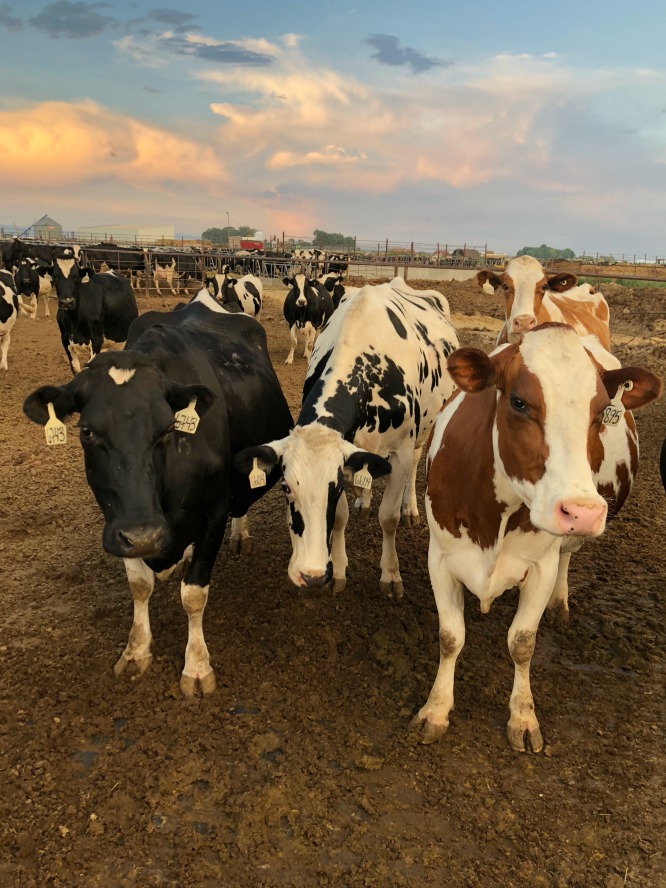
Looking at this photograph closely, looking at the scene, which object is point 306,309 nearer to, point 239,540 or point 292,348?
point 292,348

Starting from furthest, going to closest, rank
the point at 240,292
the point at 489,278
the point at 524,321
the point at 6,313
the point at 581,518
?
the point at 240,292 → the point at 6,313 → the point at 489,278 → the point at 524,321 → the point at 581,518

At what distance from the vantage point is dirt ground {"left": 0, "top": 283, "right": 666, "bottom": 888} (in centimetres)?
253

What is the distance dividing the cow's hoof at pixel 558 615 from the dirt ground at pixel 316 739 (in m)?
0.06

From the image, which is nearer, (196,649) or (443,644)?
(443,644)

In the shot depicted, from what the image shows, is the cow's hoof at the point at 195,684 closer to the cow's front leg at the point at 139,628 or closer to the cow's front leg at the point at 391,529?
the cow's front leg at the point at 139,628

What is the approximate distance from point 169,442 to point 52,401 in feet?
1.88

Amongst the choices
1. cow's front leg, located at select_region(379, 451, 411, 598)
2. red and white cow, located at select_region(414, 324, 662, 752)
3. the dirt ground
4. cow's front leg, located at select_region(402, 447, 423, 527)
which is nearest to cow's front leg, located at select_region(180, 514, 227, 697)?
the dirt ground

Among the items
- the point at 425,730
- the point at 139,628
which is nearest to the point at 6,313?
the point at 139,628

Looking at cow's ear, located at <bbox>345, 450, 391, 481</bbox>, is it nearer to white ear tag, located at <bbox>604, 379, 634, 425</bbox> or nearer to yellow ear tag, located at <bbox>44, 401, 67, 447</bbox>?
white ear tag, located at <bbox>604, 379, 634, 425</bbox>

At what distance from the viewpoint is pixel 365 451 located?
3.52 meters

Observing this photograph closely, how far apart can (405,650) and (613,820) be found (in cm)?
144

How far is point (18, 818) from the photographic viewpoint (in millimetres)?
2664

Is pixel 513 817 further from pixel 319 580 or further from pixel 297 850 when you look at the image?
pixel 319 580

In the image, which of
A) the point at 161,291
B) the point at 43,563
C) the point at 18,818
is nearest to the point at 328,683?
the point at 18,818
